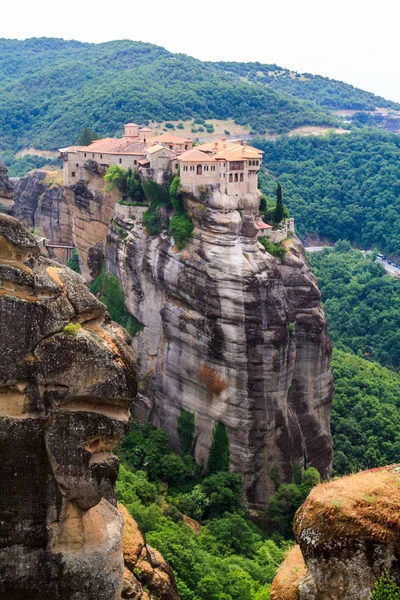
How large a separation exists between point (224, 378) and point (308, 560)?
34668 millimetres

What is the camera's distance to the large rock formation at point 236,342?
49375 mm

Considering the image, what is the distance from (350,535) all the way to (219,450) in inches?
1436

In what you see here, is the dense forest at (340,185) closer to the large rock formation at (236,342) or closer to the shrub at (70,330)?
the large rock formation at (236,342)

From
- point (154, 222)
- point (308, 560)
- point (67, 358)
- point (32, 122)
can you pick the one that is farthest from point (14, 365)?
point (32, 122)

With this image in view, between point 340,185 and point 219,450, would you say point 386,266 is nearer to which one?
point 340,185

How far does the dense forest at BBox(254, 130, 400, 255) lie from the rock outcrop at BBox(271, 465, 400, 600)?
91.2 m

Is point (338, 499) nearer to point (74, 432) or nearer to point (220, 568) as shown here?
point (74, 432)

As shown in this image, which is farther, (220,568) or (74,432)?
(220,568)

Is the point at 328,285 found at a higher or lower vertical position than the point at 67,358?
lower

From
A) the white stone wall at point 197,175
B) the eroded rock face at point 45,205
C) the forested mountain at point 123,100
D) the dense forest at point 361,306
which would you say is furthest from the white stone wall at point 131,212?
the forested mountain at point 123,100

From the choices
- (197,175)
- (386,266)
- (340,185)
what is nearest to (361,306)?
(386,266)

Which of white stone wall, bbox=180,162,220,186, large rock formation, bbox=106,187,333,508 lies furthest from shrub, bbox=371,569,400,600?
white stone wall, bbox=180,162,220,186

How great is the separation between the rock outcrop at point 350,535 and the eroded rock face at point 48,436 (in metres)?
5.04

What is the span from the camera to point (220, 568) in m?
33.4
